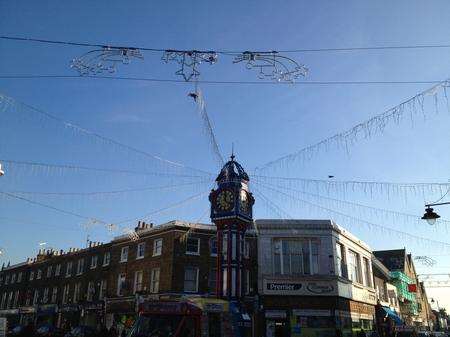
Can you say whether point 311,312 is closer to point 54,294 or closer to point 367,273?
point 367,273

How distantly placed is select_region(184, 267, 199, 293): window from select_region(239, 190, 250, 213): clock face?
1263 cm

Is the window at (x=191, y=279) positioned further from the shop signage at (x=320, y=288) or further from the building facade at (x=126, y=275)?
the shop signage at (x=320, y=288)

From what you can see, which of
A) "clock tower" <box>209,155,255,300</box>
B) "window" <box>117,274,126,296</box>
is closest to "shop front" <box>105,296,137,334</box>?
"window" <box>117,274,126,296</box>

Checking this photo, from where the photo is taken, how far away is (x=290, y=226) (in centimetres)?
2972

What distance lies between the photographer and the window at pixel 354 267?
32188 mm

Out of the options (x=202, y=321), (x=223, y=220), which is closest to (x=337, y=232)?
(x=223, y=220)

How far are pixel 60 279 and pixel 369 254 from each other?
32.0m

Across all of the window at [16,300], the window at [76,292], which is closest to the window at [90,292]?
the window at [76,292]

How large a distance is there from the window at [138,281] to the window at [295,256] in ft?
41.4

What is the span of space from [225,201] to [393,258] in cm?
4639

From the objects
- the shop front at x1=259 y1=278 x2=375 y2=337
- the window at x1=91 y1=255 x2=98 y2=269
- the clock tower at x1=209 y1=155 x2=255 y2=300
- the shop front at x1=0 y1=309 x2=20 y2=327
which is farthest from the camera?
the shop front at x1=0 y1=309 x2=20 y2=327

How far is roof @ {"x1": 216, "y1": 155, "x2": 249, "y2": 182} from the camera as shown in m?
22.7

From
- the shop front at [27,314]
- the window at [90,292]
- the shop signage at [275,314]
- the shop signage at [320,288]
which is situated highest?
the window at [90,292]

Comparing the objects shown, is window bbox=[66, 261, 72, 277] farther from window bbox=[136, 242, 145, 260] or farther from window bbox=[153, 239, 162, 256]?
window bbox=[153, 239, 162, 256]
